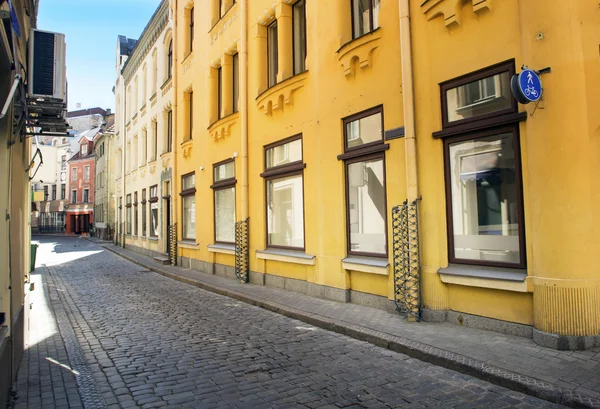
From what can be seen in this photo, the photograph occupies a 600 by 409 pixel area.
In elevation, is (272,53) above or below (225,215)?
above

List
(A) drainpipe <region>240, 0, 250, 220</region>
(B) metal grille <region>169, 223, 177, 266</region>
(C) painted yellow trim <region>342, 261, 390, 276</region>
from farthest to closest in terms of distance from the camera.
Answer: (B) metal grille <region>169, 223, 177, 266</region>
(A) drainpipe <region>240, 0, 250, 220</region>
(C) painted yellow trim <region>342, 261, 390, 276</region>

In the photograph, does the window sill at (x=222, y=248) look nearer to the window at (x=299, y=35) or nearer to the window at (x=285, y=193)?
the window at (x=285, y=193)

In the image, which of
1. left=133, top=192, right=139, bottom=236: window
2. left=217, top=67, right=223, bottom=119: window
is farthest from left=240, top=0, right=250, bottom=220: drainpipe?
left=133, top=192, right=139, bottom=236: window

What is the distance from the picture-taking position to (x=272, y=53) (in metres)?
12.0

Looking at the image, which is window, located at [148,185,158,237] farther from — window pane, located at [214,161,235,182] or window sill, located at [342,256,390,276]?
window sill, located at [342,256,390,276]

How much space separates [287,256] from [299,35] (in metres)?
5.59

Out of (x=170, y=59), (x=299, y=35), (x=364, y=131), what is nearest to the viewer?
(x=364, y=131)

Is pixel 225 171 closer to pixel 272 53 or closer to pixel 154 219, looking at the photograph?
pixel 272 53

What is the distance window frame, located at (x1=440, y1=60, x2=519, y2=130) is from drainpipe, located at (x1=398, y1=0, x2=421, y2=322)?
504mm

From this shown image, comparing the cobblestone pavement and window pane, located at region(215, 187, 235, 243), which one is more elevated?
window pane, located at region(215, 187, 235, 243)

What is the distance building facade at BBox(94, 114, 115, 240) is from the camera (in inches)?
1543

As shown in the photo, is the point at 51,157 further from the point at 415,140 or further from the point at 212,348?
the point at 415,140

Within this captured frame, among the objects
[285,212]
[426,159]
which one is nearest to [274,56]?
[285,212]

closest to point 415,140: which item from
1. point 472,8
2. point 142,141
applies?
point 472,8
